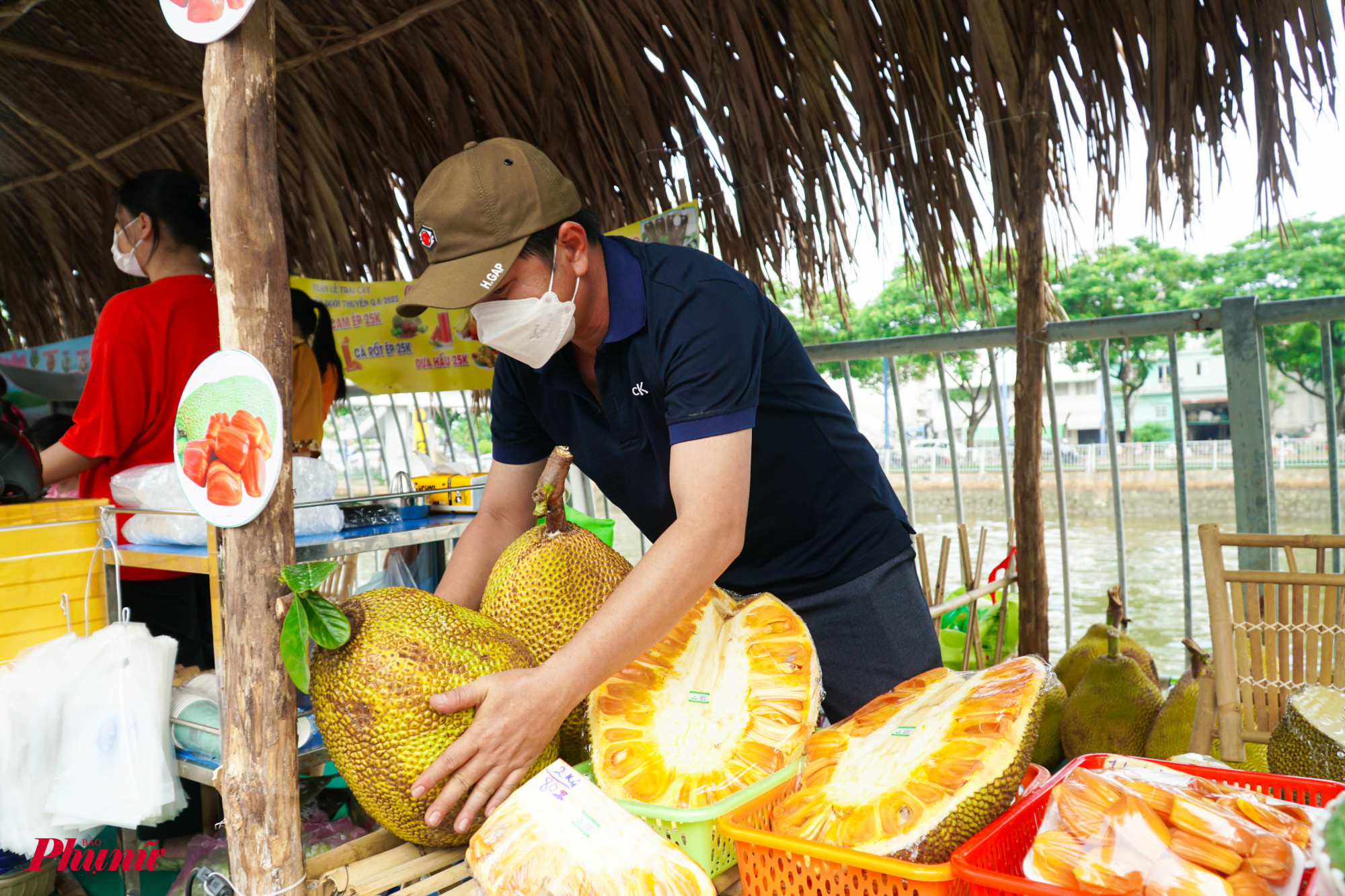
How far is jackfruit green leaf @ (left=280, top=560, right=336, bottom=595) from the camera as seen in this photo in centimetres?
94

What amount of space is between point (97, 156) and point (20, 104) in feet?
1.11

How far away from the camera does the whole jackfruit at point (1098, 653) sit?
2186mm

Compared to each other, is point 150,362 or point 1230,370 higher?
point 150,362

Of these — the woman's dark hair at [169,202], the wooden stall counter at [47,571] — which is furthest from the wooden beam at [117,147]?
the wooden stall counter at [47,571]

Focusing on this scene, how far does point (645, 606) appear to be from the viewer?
95 cm

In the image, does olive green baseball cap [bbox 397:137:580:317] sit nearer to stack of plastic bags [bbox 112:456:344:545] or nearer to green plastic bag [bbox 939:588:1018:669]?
stack of plastic bags [bbox 112:456:344:545]

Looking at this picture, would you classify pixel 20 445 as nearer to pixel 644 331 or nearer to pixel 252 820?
pixel 252 820

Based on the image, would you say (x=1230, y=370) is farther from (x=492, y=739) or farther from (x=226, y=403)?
(x=226, y=403)

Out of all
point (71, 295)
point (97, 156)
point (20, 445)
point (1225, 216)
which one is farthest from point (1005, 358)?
point (71, 295)

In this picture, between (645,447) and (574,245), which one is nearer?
(574,245)

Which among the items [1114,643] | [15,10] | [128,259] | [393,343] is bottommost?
[1114,643]

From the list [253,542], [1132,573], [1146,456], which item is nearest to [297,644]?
[253,542]

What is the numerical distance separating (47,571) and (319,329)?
1.77 m

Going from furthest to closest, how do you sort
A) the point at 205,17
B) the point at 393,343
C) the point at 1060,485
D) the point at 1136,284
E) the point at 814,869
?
the point at 1136,284
the point at 393,343
the point at 1060,485
the point at 205,17
the point at 814,869
